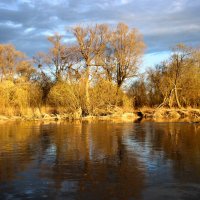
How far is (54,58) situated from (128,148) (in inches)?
1561

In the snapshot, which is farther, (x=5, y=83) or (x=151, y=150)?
(x=5, y=83)

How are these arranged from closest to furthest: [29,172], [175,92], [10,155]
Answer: [29,172] → [10,155] → [175,92]

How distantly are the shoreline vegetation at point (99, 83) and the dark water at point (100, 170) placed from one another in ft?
80.8

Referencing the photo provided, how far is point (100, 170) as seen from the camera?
13.4m

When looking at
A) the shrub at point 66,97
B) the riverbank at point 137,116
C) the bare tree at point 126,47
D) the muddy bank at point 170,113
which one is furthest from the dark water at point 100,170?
the bare tree at point 126,47

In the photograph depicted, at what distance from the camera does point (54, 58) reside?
5647cm

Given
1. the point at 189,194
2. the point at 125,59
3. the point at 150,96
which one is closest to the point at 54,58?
the point at 125,59

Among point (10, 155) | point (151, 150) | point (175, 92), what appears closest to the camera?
point (10, 155)

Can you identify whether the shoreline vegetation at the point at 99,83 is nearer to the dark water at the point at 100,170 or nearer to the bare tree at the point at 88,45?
the bare tree at the point at 88,45

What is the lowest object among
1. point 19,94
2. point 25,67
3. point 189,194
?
point 189,194

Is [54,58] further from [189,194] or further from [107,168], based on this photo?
[189,194]

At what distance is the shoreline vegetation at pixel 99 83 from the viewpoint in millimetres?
45531

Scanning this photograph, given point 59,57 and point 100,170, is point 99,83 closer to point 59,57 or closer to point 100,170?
point 59,57

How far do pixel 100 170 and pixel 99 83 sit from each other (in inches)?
1371
